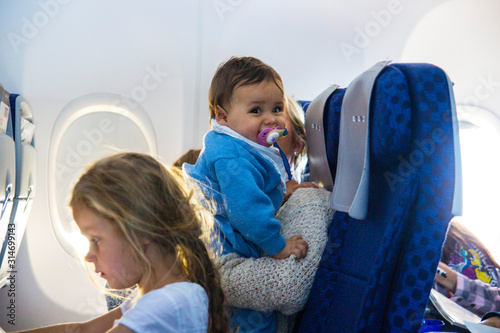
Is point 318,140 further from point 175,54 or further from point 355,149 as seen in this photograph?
point 175,54

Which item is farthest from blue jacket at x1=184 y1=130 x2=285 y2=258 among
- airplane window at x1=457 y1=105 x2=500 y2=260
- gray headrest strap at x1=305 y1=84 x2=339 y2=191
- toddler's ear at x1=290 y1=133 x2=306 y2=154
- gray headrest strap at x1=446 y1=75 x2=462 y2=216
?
airplane window at x1=457 y1=105 x2=500 y2=260

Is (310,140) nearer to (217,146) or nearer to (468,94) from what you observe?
(217,146)

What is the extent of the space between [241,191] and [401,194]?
460 millimetres

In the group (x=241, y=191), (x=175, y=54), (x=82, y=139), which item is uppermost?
(x=175, y=54)

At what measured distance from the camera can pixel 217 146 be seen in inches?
62.3

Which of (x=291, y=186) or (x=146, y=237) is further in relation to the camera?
(x=291, y=186)

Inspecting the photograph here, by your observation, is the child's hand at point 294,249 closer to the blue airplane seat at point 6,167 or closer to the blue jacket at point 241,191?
the blue jacket at point 241,191

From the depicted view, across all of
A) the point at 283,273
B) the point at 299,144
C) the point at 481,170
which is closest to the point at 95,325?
the point at 283,273

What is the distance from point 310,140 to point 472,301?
116cm

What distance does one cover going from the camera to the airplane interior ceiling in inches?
115

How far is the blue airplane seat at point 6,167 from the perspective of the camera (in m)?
2.37

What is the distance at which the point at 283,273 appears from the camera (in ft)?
4.75

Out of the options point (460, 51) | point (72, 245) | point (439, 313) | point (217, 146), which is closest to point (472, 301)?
point (439, 313)

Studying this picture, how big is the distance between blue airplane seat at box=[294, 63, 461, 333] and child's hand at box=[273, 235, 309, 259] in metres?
0.16
